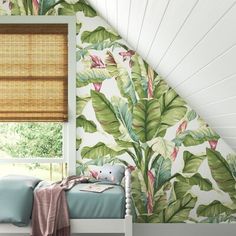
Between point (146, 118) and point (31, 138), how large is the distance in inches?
49.8

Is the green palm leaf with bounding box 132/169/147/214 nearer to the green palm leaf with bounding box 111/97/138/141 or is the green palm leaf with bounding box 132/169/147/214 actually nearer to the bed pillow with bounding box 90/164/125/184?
the bed pillow with bounding box 90/164/125/184

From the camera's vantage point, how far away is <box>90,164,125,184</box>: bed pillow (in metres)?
4.17

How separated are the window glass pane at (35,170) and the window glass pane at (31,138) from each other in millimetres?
121

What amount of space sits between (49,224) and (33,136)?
57.3 inches

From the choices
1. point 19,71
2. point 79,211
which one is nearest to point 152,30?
point 79,211

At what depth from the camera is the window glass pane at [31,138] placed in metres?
4.60

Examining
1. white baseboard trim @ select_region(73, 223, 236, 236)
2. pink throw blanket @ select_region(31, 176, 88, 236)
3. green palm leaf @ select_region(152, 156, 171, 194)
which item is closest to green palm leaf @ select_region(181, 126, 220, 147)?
green palm leaf @ select_region(152, 156, 171, 194)

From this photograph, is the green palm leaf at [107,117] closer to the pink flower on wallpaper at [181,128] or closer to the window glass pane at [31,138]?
the window glass pane at [31,138]

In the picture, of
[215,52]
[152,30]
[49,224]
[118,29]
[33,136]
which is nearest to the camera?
[215,52]

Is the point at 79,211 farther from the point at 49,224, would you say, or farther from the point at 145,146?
the point at 145,146

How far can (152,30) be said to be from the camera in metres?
3.06

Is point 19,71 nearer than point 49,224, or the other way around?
point 49,224

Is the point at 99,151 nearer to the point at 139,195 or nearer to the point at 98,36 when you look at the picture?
the point at 139,195

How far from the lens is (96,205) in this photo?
136 inches
